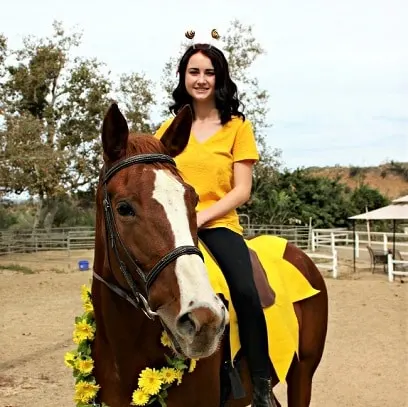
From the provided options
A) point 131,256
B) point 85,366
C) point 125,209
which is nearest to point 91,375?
point 85,366

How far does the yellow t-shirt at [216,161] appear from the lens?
3.04 metres

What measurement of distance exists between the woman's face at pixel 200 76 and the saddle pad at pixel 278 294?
0.87 meters

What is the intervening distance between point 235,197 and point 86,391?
48.3 inches

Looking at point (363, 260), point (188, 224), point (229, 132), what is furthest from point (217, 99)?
point (363, 260)

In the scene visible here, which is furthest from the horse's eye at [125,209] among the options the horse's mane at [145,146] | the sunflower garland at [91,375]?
the sunflower garland at [91,375]

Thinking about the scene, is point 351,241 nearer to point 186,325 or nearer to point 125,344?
point 125,344

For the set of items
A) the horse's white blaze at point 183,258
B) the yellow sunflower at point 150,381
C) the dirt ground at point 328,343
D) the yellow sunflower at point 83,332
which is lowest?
the dirt ground at point 328,343

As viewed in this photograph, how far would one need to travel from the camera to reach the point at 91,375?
8.95 feet

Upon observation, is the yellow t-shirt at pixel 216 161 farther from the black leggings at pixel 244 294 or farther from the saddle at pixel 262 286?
the saddle at pixel 262 286

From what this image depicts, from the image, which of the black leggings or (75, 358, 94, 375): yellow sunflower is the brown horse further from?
the black leggings

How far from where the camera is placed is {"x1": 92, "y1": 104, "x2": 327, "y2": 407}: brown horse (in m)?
2.01

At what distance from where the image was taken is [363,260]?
62.7ft

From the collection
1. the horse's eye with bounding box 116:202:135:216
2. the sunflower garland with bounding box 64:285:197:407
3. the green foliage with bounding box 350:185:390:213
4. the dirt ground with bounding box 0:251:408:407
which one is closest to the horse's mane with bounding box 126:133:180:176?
the horse's eye with bounding box 116:202:135:216

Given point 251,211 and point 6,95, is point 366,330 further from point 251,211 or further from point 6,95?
point 6,95
